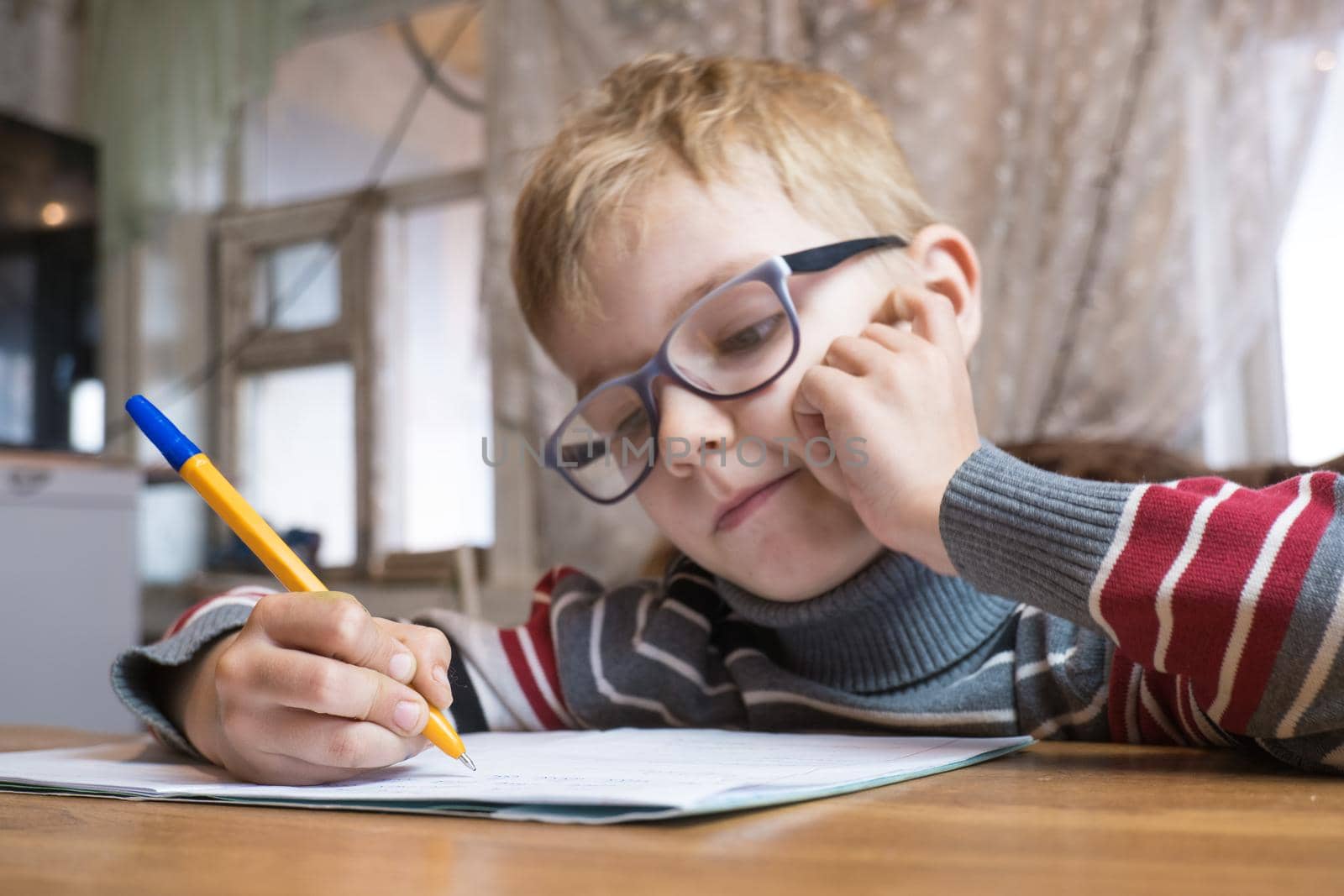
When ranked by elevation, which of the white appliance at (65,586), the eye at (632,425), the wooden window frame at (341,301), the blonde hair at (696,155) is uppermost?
the wooden window frame at (341,301)

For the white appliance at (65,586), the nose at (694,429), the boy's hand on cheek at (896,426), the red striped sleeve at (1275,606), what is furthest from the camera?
the white appliance at (65,586)

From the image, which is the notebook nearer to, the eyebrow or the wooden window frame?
the eyebrow

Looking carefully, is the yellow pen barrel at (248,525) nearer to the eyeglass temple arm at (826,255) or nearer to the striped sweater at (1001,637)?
the striped sweater at (1001,637)

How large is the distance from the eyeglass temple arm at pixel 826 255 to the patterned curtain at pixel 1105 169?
1.63 metres

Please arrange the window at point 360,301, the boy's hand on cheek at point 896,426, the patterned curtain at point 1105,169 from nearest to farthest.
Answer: the boy's hand on cheek at point 896,426
the patterned curtain at point 1105,169
the window at point 360,301

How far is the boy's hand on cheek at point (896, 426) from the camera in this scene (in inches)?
22.6

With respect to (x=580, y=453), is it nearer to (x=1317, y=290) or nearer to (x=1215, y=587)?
(x=1215, y=587)

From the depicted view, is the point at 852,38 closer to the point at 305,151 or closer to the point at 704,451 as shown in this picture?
the point at 305,151

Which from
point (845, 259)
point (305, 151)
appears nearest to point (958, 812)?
point (845, 259)

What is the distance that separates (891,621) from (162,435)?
43 cm

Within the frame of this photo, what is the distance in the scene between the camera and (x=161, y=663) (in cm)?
65

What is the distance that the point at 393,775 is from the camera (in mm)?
493

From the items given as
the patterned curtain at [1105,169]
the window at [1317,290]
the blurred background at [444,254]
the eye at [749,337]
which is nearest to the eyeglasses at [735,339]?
the eye at [749,337]

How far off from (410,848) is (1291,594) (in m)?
0.35
